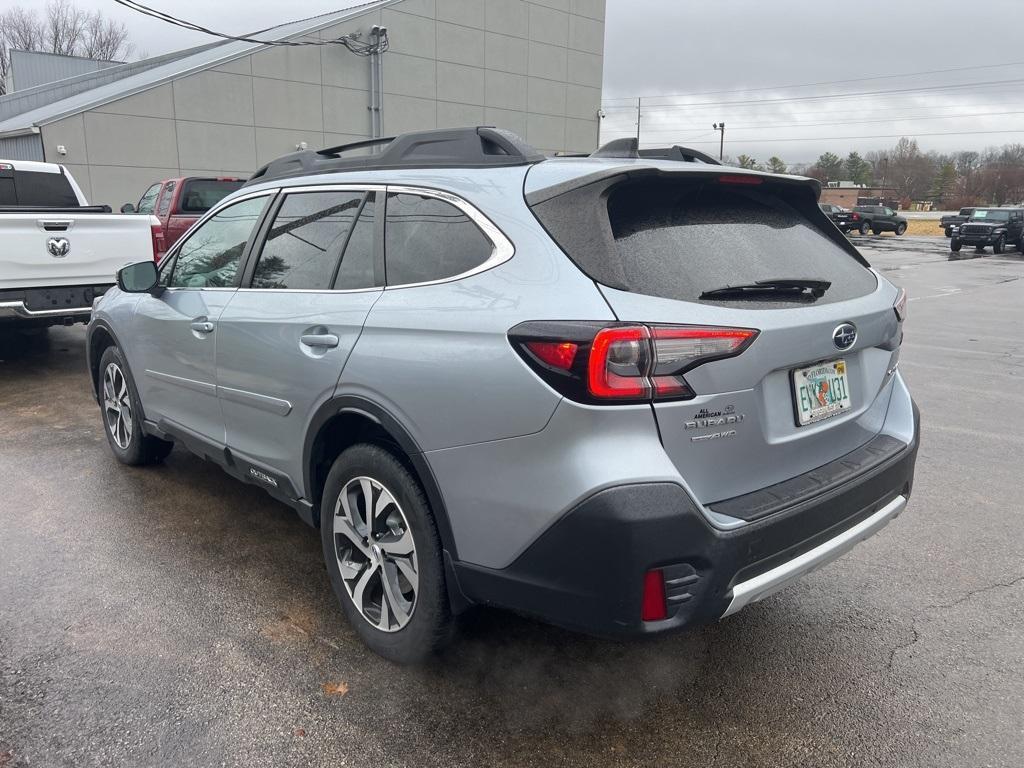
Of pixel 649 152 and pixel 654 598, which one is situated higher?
pixel 649 152

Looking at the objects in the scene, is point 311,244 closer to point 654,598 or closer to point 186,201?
point 654,598

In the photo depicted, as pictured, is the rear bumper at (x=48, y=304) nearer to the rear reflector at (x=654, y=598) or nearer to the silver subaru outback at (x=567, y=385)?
the silver subaru outback at (x=567, y=385)

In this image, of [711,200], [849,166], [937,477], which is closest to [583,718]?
[711,200]

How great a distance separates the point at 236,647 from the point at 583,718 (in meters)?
1.33

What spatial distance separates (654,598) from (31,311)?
6.86 m

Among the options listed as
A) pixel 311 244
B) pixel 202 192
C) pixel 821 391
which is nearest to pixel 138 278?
pixel 311 244

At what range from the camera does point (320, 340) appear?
3.00 metres

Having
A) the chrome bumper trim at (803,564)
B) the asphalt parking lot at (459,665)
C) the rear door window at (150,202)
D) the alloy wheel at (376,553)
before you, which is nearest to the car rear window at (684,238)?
the chrome bumper trim at (803,564)

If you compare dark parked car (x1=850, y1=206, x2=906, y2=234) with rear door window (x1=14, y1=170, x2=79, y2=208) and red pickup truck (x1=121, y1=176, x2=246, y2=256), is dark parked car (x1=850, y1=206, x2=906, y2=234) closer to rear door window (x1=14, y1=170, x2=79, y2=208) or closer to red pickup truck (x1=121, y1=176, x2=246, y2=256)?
red pickup truck (x1=121, y1=176, x2=246, y2=256)

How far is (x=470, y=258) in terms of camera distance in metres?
2.62

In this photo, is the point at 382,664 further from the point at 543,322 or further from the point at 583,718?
the point at 543,322

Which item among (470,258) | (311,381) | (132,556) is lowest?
(132,556)

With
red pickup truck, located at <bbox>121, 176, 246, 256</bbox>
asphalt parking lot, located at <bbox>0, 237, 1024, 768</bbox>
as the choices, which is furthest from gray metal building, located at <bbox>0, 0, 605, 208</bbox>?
asphalt parking lot, located at <bbox>0, 237, 1024, 768</bbox>

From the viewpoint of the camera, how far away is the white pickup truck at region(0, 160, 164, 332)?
6945 millimetres
